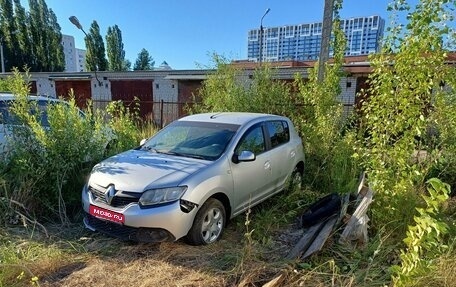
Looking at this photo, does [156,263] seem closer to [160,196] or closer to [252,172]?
[160,196]

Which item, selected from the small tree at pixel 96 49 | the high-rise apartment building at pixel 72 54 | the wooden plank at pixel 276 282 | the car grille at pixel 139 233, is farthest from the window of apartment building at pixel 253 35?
the high-rise apartment building at pixel 72 54

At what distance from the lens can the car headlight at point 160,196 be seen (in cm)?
311

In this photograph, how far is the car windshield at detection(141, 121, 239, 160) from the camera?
12.5ft

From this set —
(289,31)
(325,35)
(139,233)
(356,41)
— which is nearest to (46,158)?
(139,233)

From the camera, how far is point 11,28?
91.1 feet

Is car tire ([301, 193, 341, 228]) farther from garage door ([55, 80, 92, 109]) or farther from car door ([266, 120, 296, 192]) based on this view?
garage door ([55, 80, 92, 109])

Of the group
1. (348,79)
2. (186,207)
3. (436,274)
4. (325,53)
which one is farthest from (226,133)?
(348,79)

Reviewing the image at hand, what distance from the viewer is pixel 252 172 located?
398 centimetres

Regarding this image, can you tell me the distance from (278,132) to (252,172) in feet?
3.67

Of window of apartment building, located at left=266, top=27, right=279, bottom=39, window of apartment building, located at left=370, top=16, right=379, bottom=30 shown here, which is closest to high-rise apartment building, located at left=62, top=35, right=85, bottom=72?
window of apartment building, located at left=266, top=27, right=279, bottom=39

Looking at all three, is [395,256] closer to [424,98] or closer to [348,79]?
[424,98]

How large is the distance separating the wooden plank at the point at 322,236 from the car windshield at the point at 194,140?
142 centimetres

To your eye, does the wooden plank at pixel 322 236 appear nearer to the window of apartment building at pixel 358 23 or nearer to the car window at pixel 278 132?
the car window at pixel 278 132

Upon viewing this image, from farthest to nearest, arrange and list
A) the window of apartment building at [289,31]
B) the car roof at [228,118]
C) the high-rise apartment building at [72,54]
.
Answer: the high-rise apartment building at [72,54] < the window of apartment building at [289,31] < the car roof at [228,118]
